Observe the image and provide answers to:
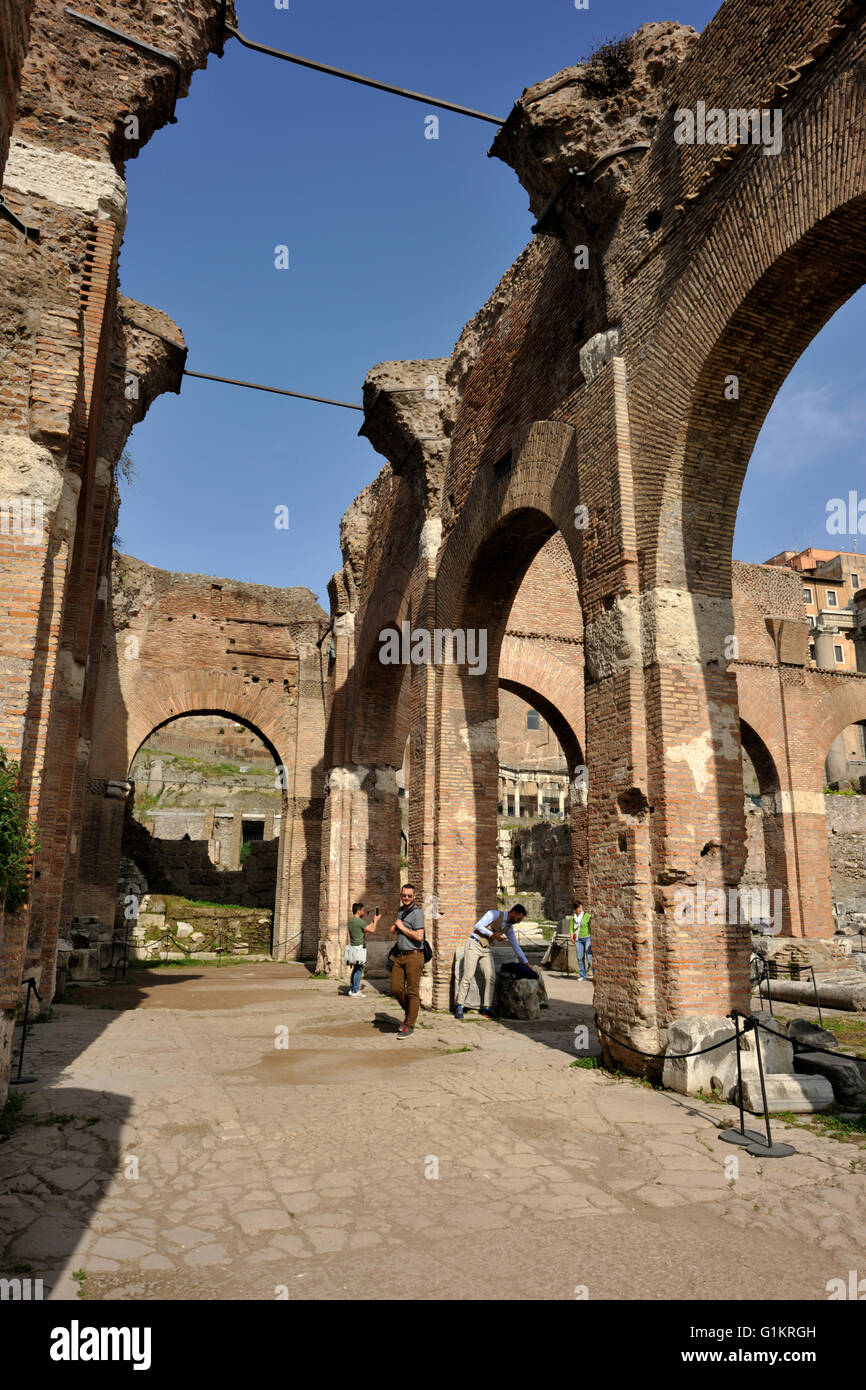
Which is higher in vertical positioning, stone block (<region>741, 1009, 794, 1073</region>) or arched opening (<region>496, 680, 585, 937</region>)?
arched opening (<region>496, 680, 585, 937</region>)

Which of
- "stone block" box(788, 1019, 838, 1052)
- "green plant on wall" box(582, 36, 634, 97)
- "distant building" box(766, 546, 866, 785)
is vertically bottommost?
"stone block" box(788, 1019, 838, 1052)

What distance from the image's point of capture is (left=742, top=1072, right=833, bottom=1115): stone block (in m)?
5.06

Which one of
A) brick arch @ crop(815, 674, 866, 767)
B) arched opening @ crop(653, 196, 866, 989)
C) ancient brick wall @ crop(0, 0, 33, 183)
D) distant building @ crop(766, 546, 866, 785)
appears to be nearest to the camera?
ancient brick wall @ crop(0, 0, 33, 183)

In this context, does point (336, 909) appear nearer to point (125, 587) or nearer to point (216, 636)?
point (216, 636)

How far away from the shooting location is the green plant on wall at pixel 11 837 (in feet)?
14.9

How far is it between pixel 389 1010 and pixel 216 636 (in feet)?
36.0

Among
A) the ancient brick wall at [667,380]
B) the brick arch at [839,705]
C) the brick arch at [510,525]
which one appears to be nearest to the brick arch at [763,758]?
the brick arch at [839,705]

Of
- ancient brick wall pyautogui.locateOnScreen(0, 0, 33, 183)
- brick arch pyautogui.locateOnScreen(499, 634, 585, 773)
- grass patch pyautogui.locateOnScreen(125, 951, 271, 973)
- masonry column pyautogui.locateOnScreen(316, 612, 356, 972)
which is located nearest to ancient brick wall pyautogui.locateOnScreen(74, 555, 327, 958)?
grass patch pyautogui.locateOnScreen(125, 951, 271, 973)

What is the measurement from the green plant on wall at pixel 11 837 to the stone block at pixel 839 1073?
16.5 ft

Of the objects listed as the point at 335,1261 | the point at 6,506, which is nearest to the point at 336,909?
the point at 6,506

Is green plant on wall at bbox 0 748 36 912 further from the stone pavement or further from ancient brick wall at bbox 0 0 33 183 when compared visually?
ancient brick wall at bbox 0 0 33 183

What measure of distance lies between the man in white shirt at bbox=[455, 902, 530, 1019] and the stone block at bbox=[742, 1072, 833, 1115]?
14.9 ft

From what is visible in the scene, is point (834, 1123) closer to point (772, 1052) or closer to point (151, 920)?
point (772, 1052)

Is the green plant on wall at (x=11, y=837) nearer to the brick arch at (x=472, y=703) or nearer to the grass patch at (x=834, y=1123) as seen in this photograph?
the grass patch at (x=834, y=1123)
